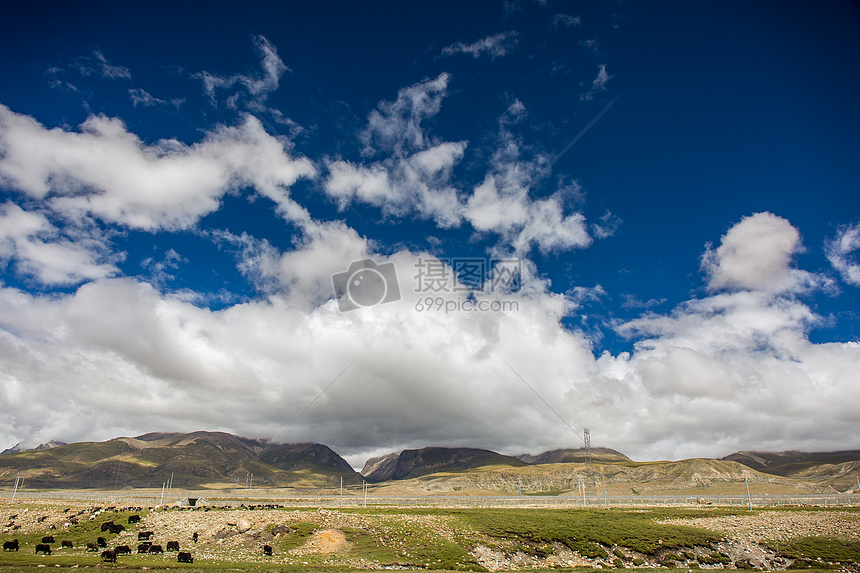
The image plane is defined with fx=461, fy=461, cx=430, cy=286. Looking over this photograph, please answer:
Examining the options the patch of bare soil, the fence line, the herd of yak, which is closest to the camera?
the herd of yak

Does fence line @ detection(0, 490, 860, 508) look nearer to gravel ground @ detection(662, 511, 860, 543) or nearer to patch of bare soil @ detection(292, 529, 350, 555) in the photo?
gravel ground @ detection(662, 511, 860, 543)

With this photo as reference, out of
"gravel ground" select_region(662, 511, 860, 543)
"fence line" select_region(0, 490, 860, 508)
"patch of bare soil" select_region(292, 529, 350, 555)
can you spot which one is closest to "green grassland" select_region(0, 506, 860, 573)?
"patch of bare soil" select_region(292, 529, 350, 555)

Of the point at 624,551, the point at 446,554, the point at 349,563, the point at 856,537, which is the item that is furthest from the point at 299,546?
the point at 856,537

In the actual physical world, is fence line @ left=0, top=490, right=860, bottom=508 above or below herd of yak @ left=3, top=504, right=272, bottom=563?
below

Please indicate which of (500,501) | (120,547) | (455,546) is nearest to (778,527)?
(455,546)

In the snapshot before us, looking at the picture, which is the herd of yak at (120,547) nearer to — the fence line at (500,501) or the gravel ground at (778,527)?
the gravel ground at (778,527)

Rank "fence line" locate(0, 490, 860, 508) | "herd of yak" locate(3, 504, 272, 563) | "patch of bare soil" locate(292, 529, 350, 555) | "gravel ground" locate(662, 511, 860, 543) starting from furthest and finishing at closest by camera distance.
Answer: "fence line" locate(0, 490, 860, 508)
"gravel ground" locate(662, 511, 860, 543)
"patch of bare soil" locate(292, 529, 350, 555)
"herd of yak" locate(3, 504, 272, 563)

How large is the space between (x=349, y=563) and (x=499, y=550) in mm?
15219

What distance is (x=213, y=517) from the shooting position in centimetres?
5484

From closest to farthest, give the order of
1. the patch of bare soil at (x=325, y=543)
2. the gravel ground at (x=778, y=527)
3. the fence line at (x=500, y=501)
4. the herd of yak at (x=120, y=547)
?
the herd of yak at (x=120, y=547) < the patch of bare soil at (x=325, y=543) < the gravel ground at (x=778, y=527) < the fence line at (x=500, y=501)

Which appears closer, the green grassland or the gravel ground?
the green grassland

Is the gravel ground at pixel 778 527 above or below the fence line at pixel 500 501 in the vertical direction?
above

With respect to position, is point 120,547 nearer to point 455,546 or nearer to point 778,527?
point 455,546

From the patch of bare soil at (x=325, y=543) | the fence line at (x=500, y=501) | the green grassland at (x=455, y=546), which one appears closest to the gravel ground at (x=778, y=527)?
the green grassland at (x=455, y=546)
